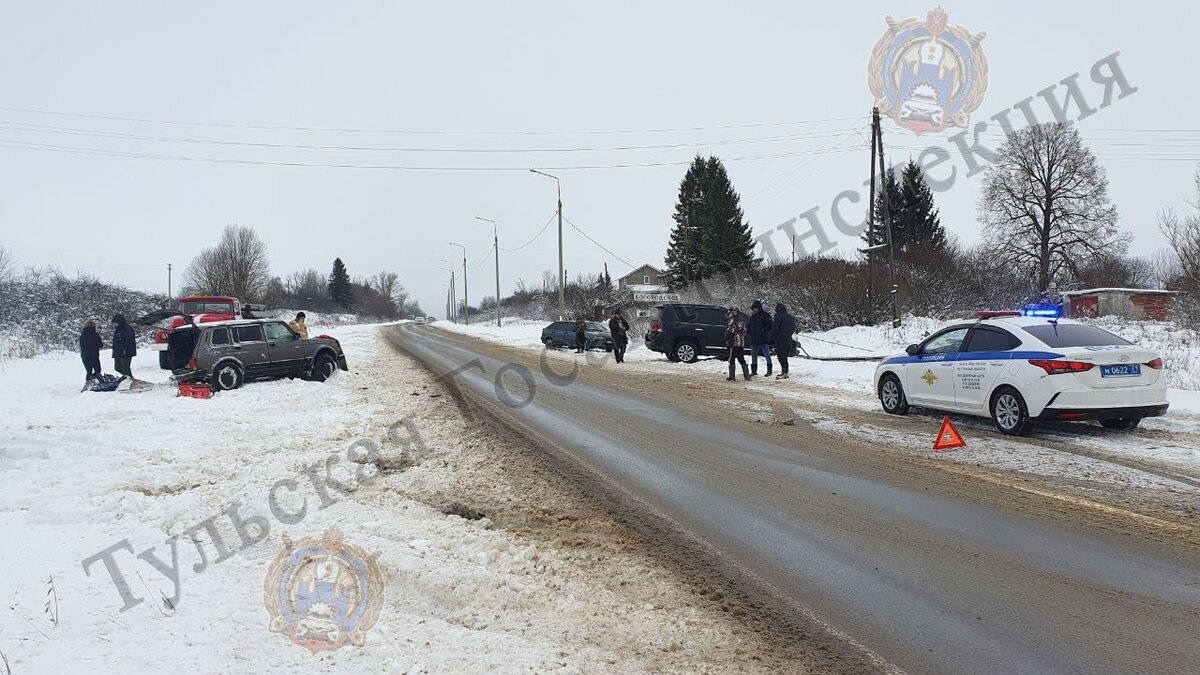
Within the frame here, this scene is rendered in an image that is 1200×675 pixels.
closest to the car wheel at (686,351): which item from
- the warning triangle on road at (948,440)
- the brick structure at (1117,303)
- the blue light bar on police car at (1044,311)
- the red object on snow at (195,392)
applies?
the blue light bar on police car at (1044,311)

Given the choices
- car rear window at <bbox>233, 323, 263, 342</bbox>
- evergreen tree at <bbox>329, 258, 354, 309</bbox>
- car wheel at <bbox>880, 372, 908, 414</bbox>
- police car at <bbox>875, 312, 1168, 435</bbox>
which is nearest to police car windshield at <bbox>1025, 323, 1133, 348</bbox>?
police car at <bbox>875, 312, 1168, 435</bbox>

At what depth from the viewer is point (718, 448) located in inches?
327

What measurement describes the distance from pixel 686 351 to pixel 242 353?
1332cm

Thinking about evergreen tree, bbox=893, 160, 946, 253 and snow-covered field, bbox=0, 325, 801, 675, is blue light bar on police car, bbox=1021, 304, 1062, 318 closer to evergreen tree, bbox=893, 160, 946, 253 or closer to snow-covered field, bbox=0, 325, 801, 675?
snow-covered field, bbox=0, 325, 801, 675

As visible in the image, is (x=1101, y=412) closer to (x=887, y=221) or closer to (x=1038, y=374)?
(x=1038, y=374)

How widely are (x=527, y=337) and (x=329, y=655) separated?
40236mm

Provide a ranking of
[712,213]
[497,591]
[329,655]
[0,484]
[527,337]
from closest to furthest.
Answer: [329,655] < [497,591] < [0,484] < [527,337] < [712,213]

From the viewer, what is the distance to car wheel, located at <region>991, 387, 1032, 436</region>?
28.0 feet

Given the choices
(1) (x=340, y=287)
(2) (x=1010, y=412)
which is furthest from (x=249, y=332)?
(1) (x=340, y=287)

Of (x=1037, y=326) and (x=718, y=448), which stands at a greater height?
(x=1037, y=326)

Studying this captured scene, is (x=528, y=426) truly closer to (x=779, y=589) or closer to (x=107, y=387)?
(x=779, y=589)

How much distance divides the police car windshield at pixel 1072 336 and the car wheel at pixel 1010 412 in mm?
786

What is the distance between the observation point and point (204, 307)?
21969 millimetres

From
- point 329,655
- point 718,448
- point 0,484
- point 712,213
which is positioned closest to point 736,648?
point 329,655
